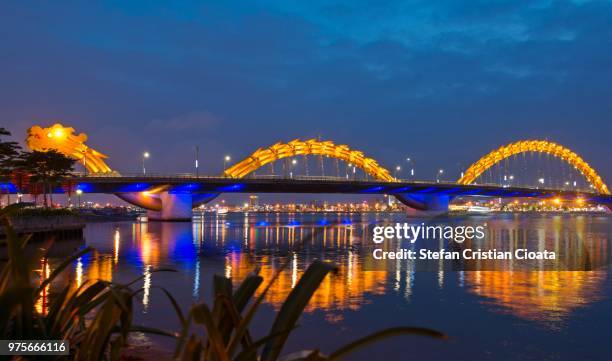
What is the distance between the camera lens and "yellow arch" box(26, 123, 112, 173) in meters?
114

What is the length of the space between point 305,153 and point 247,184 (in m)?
45.4

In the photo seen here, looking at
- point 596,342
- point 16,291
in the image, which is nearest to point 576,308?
point 596,342

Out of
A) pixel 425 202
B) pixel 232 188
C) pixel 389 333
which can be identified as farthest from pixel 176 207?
pixel 389 333

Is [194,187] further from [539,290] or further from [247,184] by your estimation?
[539,290]

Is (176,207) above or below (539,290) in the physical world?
above

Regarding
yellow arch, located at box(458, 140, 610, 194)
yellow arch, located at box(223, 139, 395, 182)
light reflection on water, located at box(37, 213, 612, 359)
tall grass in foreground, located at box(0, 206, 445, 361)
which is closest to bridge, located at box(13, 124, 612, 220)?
yellow arch, located at box(223, 139, 395, 182)

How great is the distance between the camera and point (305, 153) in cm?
14512

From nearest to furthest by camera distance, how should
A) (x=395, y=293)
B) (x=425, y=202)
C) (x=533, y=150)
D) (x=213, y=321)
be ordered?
(x=213, y=321) < (x=395, y=293) < (x=425, y=202) < (x=533, y=150)

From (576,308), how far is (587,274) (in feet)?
34.1

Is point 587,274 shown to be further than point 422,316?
Yes

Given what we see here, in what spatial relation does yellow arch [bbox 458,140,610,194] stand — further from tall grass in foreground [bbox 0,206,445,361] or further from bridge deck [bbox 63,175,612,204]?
tall grass in foreground [bbox 0,206,445,361]

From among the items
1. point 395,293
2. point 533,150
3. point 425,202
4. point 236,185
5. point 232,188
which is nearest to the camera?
point 395,293

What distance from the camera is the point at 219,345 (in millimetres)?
3633

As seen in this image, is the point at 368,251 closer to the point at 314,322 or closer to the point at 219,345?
the point at 314,322
